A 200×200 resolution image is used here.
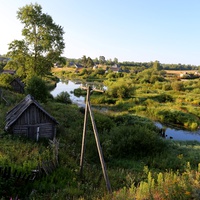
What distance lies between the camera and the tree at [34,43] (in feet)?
97.9

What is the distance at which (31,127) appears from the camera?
614 inches

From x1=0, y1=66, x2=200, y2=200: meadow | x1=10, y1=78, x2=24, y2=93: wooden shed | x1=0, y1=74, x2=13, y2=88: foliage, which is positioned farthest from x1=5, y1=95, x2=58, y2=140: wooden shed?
x1=10, y1=78, x2=24, y2=93: wooden shed

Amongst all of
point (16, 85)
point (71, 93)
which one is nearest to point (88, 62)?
point (71, 93)

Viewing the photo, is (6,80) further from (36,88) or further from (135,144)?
(135,144)

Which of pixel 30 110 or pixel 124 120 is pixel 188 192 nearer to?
pixel 30 110

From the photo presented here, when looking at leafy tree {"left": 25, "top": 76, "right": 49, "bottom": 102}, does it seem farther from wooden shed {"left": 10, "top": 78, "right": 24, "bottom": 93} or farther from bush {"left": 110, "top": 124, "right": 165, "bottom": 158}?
bush {"left": 110, "top": 124, "right": 165, "bottom": 158}

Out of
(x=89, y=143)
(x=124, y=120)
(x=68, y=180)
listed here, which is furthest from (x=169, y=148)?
(x=68, y=180)

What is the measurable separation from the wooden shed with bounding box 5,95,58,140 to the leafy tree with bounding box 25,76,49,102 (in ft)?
35.9

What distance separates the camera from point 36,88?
86.5ft

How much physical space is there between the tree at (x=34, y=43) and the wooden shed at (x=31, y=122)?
15.9m

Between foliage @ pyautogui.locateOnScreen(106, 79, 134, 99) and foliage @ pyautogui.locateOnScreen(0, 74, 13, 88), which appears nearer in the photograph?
foliage @ pyautogui.locateOnScreen(0, 74, 13, 88)

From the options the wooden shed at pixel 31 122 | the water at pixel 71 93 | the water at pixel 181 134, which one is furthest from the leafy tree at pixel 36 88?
the water at pixel 181 134

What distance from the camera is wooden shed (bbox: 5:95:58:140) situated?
49.8 ft

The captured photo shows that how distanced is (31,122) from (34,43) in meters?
18.8
